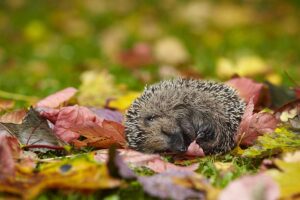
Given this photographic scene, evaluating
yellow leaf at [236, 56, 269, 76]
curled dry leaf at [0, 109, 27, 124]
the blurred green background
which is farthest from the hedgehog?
yellow leaf at [236, 56, 269, 76]

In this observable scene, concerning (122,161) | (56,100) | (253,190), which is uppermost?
(56,100)

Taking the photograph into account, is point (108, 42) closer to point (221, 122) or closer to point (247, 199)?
point (221, 122)

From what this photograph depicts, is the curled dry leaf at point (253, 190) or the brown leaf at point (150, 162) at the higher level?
the brown leaf at point (150, 162)

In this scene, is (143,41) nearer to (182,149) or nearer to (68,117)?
(68,117)

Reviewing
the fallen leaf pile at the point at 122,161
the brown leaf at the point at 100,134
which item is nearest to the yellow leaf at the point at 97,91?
the fallen leaf pile at the point at 122,161

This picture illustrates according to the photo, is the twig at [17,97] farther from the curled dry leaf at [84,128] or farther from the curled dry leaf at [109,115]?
the curled dry leaf at [84,128]

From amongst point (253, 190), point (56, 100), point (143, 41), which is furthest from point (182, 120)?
point (143, 41)

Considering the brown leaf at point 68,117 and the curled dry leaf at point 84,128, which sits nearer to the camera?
the curled dry leaf at point 84,128
